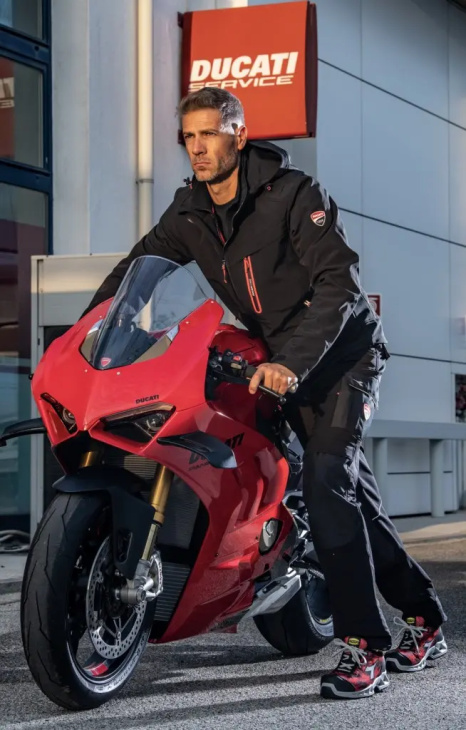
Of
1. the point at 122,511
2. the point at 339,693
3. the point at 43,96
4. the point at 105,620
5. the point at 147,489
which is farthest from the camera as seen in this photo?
the point at 43,96

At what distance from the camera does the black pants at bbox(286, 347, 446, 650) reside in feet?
14.0

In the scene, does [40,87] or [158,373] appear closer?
[158,373]

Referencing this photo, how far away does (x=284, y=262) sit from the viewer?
4340mm

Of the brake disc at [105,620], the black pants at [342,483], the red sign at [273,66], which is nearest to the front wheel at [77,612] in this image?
the brake disc at [105,620]

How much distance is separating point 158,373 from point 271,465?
2.13ft

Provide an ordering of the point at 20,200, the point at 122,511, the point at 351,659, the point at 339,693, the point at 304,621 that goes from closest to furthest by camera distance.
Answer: the point at 122,511, the point at 339,693, the point at 351,659, the point at 304,621, the point at 20,200

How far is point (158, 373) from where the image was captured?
3840mm

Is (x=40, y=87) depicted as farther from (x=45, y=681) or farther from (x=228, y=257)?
(x=45, y=681)

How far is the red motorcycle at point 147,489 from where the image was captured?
3695 mm

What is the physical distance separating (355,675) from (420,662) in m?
0.55

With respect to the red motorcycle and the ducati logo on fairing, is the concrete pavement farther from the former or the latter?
the ducati logo on fairing

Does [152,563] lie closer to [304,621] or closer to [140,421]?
[140,421]

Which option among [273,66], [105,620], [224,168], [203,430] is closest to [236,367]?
[203,430]

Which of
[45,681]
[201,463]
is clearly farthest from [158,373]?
[45,681]
